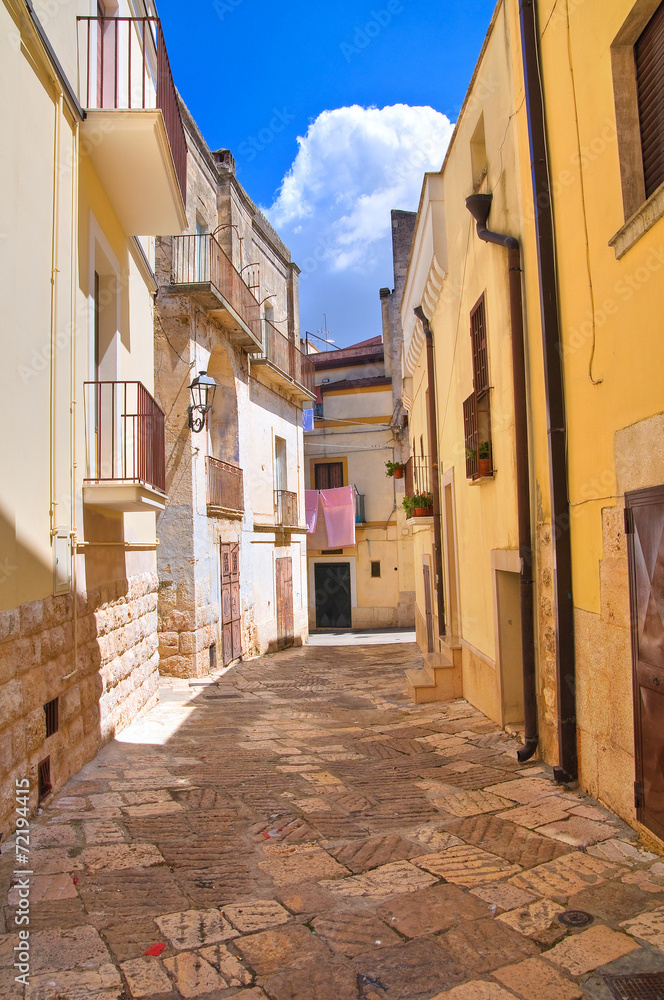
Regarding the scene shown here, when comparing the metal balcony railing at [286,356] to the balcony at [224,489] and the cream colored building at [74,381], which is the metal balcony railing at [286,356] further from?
the cream colored building at [74,381]

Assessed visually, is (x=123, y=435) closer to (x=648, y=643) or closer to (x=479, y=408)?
(x=479, y=408)

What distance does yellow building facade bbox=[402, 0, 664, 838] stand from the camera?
13.0ft

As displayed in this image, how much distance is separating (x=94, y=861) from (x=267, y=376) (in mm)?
14015

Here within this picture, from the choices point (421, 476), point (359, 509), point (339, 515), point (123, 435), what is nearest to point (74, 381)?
point (123, 435)

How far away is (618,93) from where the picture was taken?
4203 mm

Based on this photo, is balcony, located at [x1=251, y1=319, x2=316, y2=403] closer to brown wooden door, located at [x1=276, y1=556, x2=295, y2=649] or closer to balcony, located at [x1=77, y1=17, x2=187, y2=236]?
brown wooden door, located at [x1=276, y1=556, x2=295, y2=649]

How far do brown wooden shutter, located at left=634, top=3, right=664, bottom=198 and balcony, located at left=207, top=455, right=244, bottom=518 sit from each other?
32.1 ft

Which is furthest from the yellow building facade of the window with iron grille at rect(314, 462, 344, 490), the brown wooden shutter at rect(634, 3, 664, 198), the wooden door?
the window with iron grille at rect(314, 462, 344, 490)

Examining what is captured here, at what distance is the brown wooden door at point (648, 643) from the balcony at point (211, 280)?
996 cm

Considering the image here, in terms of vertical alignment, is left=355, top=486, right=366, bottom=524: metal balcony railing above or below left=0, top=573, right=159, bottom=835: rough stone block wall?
above

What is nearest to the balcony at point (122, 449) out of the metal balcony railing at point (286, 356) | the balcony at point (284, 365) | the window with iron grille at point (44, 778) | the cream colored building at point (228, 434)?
the window with iron grille at point (44, 778)

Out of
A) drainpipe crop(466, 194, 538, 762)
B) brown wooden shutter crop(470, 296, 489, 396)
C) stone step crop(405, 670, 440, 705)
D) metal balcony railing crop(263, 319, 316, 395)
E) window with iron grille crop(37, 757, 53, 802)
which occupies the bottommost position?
stone step crop(405, 670, 440, 705)

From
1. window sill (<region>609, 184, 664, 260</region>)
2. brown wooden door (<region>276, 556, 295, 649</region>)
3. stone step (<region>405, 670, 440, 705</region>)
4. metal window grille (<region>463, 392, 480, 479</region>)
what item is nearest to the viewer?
window sill (<region>609, 184, 664, 260</region>)

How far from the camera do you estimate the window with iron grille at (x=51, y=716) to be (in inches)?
204
